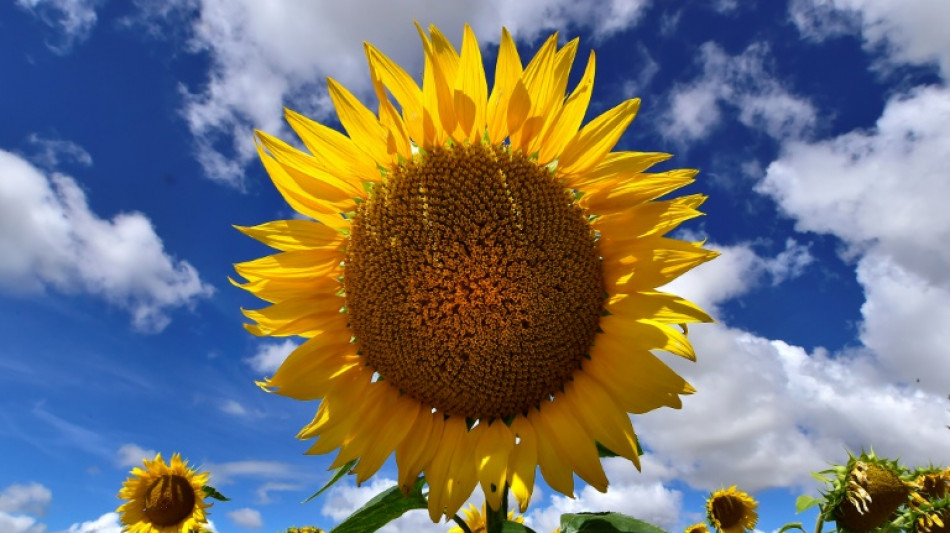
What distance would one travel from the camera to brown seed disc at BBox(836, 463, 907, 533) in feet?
21.4

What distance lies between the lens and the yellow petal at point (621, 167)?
150 inches

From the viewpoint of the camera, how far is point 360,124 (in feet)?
13.2

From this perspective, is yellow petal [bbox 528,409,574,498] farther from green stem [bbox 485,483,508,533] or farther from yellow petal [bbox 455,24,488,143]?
yellow petal [bbox 455,24,488,143]

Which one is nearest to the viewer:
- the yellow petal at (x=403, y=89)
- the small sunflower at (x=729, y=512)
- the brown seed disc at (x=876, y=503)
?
the yellow petal at (x=403, y=89)

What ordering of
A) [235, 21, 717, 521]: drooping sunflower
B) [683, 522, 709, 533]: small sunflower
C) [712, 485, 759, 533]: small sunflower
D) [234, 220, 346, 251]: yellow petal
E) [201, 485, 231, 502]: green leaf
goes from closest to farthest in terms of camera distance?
[235, 21, 717, 521]: drooping sunflower < [234, 220, 346, 251]: yellow petal < [201, 485, 231, 502]: green leaf < [683, 522, 709, 533]: small sunflower < [712, 485, 759, 533]: small sunflower

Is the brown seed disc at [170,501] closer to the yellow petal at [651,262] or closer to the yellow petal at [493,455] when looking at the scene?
the yellow petal at [493,455]

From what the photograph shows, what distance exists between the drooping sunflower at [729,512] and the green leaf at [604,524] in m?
8.88

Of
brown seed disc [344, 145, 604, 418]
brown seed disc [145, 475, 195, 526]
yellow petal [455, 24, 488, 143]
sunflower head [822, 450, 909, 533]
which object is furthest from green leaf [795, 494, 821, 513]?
brown seed disc [145, 475, 195, 526]

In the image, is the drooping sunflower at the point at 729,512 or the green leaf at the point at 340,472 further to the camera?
the drooping sunflower at the point at 729,512

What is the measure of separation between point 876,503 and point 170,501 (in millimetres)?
9065

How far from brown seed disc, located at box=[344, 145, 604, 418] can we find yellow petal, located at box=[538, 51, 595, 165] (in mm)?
192

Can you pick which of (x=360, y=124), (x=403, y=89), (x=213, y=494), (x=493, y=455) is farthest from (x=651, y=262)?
(x=213, y=494)

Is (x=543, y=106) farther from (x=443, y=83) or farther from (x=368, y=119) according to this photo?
(x=368, y=119)

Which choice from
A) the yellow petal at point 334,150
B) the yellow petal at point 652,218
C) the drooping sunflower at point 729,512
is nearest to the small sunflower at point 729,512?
the drooping sunflower at point 729,512
